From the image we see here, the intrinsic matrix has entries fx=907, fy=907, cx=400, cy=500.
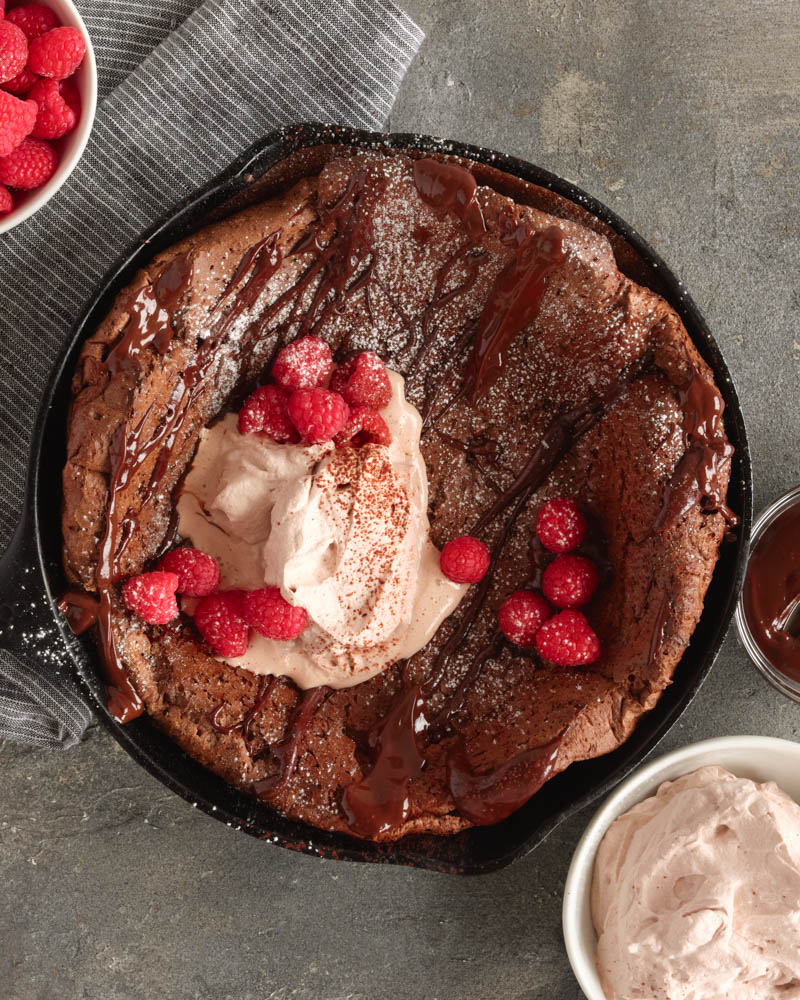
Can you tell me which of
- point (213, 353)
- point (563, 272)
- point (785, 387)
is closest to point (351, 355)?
point (213, 353)

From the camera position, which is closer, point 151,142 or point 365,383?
point 365,383

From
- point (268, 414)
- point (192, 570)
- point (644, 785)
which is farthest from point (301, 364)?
point (644, 785)

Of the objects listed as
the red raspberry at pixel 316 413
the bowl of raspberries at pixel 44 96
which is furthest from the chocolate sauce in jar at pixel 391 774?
the bowl of raspberries at pixel 44 96

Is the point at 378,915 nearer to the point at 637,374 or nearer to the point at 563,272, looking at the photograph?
the point at 637,374

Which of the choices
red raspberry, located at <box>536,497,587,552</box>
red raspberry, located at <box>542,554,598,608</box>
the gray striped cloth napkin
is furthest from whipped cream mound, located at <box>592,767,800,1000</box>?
the gray striped cloth napkin

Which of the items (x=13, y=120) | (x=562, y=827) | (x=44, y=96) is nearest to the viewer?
(x=13, y=120)

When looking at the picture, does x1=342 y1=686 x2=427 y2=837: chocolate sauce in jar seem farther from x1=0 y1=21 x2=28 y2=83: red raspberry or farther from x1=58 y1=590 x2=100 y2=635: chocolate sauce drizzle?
x1=0 y1=21 x2=28 y2=83: red raspberry

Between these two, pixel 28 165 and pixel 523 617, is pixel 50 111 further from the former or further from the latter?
pixel 523 617

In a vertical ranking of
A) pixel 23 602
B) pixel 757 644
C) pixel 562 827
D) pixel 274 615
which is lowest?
pixel 562 827

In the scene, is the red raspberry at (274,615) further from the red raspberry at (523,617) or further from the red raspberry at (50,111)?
the red raspberry at (50,111)
